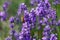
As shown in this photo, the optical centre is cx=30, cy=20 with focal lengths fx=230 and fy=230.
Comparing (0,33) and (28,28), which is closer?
(28,28)

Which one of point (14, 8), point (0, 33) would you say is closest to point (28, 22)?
point (0, 33)

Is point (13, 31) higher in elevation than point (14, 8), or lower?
lower

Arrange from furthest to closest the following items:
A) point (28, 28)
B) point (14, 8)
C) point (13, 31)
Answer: point (14, 8) < point (13, 31) < point (28, 28)

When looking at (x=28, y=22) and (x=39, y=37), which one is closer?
(x=28, y=22)

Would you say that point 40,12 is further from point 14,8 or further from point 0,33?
point 14,8

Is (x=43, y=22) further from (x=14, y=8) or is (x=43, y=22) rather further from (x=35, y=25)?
(x=14, y=8)

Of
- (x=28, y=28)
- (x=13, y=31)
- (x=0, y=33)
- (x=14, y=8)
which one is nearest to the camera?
(x=28, y=28)

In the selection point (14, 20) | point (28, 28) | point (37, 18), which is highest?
point (14, 20)

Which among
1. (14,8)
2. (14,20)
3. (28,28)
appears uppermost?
(14,8)

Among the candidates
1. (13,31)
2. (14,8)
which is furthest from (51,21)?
(14,8)
